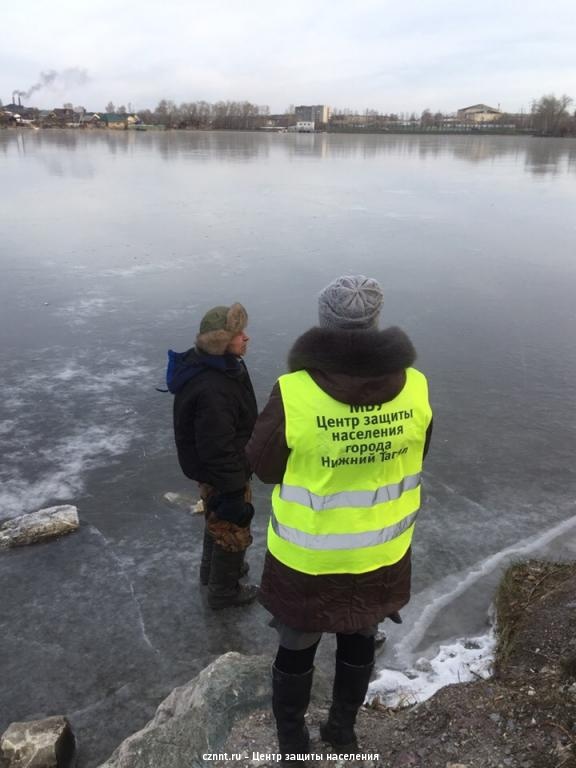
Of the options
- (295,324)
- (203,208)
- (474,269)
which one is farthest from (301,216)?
(295,324)

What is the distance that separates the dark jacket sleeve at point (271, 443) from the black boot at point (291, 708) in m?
0.70

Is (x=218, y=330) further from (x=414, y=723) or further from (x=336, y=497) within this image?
(x=414, y=723)

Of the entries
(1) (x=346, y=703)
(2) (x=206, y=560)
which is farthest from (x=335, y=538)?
(2) (x=206, y=560)

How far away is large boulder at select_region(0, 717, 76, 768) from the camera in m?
2.27

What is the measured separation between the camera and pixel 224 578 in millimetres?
3150

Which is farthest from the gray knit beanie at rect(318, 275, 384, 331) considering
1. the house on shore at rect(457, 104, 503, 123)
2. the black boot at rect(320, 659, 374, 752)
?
the house on shore at rect(457, 104, 503, 123)

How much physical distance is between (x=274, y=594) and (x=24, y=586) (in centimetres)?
200

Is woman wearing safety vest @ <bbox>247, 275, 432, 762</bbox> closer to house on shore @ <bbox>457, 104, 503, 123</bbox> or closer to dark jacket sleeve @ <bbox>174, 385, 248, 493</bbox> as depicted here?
dark jacket sleeve @ <bbox>174, 385, 248, 493</bbox>

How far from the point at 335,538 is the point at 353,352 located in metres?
0.57

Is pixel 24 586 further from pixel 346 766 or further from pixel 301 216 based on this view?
pixel 301 216

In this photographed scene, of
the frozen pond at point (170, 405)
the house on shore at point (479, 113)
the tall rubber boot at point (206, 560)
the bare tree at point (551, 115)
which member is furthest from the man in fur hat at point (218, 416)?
the house on shore at point (479, 113)

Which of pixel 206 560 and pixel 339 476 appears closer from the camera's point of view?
pixel 339 476

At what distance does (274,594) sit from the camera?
6.33 ft

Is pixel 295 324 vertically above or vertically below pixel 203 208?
below
